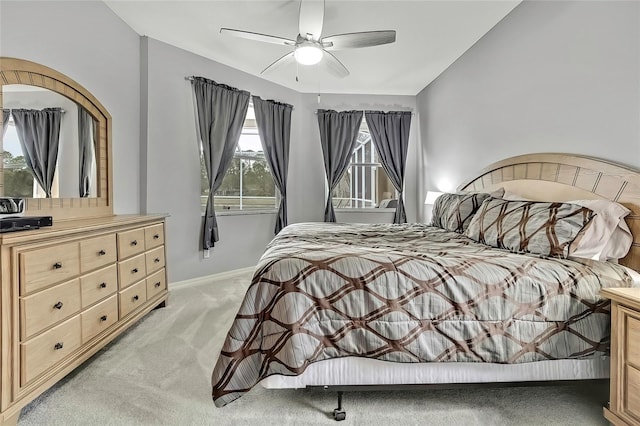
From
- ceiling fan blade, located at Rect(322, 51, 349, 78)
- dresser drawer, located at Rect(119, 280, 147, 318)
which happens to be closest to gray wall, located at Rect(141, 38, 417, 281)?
dresser drawer, located at Rect(119, 280, 147, 318)

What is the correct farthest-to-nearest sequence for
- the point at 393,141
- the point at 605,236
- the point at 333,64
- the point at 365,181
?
the point at 365,181
the point at 393,141
the point at 333,64
the point at 605,236

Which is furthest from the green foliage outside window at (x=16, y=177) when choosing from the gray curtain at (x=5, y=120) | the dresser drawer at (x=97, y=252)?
the dresser drawer at (x=97, y=252)

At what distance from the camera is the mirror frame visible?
207 centimetres

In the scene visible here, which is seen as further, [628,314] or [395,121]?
[395,121]

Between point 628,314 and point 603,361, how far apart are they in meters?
0.38

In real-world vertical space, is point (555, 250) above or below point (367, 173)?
below

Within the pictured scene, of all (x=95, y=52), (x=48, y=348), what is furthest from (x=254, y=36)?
(x=48, y=348)

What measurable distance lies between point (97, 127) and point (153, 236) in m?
1.02

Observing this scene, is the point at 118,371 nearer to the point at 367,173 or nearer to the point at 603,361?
the point at 603,361

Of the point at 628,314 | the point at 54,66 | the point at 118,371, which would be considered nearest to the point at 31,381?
the point at 118,371

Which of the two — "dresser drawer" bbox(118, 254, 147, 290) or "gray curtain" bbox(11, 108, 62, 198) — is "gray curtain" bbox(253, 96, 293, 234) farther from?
"gray curtain" bbox(11, 108, 62, 198)

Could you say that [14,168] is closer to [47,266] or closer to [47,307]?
[47,266]

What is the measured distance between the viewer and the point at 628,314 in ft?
4.43

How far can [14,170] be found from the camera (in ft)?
6.64
